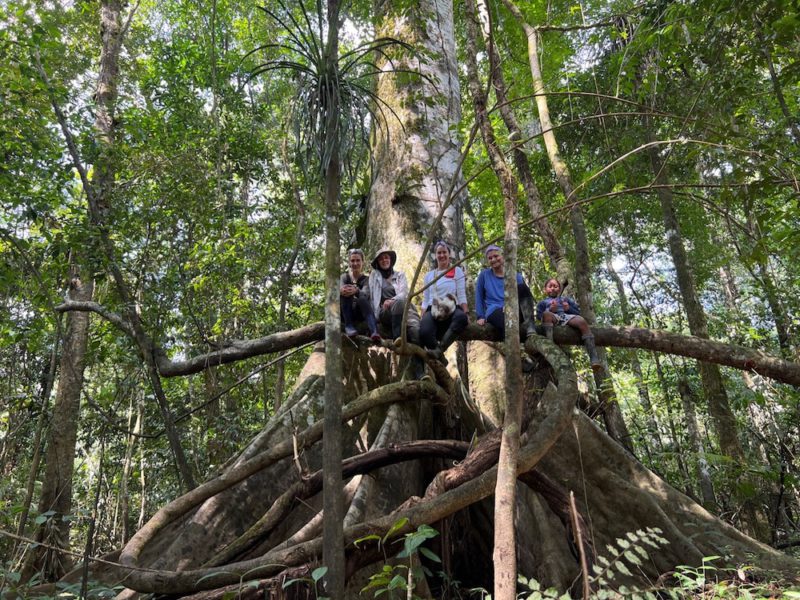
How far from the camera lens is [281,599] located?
270 centimetres

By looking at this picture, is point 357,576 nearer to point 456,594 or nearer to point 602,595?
point 456,594

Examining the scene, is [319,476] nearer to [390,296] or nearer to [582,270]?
[390,296]

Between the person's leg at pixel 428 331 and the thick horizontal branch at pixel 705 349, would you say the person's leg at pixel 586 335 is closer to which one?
the thick horizontal branch at pixel 705 349

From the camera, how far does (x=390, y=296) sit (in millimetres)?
5016

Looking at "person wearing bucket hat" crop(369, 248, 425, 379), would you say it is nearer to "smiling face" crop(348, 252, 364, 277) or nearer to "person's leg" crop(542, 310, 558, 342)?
"smiling face" crop(348, 252, 364, 277)

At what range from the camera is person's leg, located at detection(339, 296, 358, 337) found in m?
4.86

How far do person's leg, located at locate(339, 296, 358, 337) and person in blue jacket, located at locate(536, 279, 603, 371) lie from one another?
1.66m

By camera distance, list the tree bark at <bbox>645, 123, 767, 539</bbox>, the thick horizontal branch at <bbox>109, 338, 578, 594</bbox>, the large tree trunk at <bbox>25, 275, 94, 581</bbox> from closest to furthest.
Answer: the thick horizontal branch at <bbox>109, 338, 578, 594</bbox>, the large tree trunk at <bbox>25, 275, 94, 581</bbox>, the tree bark at <bbox>645, 123, 767, 539</bbox>

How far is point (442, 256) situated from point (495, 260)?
0.51 m

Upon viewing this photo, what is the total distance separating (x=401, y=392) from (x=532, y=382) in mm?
975

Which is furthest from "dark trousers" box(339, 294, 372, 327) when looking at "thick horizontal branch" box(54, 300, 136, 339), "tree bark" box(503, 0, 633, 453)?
"tree bark" box(503, 0, 633, 453)

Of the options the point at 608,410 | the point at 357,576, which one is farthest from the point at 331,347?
the point at 608,410

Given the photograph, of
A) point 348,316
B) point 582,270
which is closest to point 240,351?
point 348,316

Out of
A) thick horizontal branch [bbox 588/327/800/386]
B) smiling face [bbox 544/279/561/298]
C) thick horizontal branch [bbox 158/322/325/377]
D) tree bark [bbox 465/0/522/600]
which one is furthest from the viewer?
smiling face [bbox 544/279/561/298]
